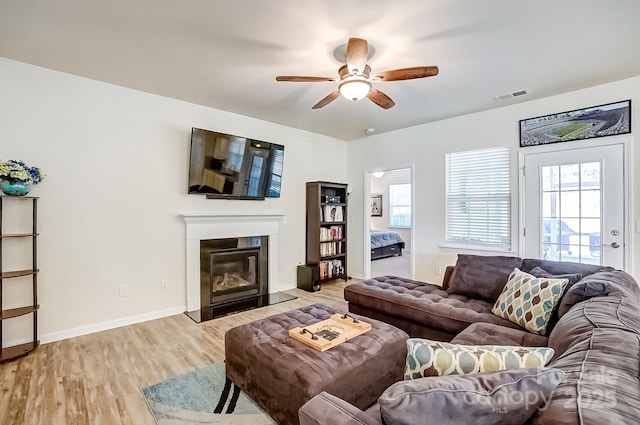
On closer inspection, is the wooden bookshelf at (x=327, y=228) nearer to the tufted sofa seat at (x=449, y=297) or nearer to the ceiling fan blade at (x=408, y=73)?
the tufted sofa seat at (x=449, y=297)

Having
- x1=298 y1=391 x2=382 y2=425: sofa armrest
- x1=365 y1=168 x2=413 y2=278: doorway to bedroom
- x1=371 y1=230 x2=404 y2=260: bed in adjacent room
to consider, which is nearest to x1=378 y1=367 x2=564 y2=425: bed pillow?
x1=298 y1=391 x2=382 y2=425: sofa armrest

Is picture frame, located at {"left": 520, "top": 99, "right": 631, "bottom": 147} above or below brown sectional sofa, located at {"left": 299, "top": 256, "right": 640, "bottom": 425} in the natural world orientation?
above

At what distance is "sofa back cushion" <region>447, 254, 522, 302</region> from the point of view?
2.81 meters

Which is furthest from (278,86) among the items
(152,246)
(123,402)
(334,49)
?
(123,402)

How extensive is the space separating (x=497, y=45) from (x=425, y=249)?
2983 millimetres

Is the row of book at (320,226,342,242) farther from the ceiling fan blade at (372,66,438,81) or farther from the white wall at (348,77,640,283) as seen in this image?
the ceiling fan blade at (372,66,438,81)

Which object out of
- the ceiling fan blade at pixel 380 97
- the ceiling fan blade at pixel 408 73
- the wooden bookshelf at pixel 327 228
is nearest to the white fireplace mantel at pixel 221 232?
the wooden bookshelf at pixel 327 228

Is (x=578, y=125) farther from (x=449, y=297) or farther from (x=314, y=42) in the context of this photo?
(x=314, y=42)

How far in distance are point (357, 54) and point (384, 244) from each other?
6.24 meters

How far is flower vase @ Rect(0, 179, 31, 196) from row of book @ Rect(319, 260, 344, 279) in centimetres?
375

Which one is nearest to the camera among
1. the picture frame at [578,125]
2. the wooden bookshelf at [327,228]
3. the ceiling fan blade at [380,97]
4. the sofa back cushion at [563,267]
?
the sofa back cushion at [563,267]

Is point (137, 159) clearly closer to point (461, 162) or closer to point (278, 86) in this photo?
point (278, 86)

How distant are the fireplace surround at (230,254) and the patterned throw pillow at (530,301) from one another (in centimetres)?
284

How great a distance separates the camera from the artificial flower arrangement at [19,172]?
252 centimetres
